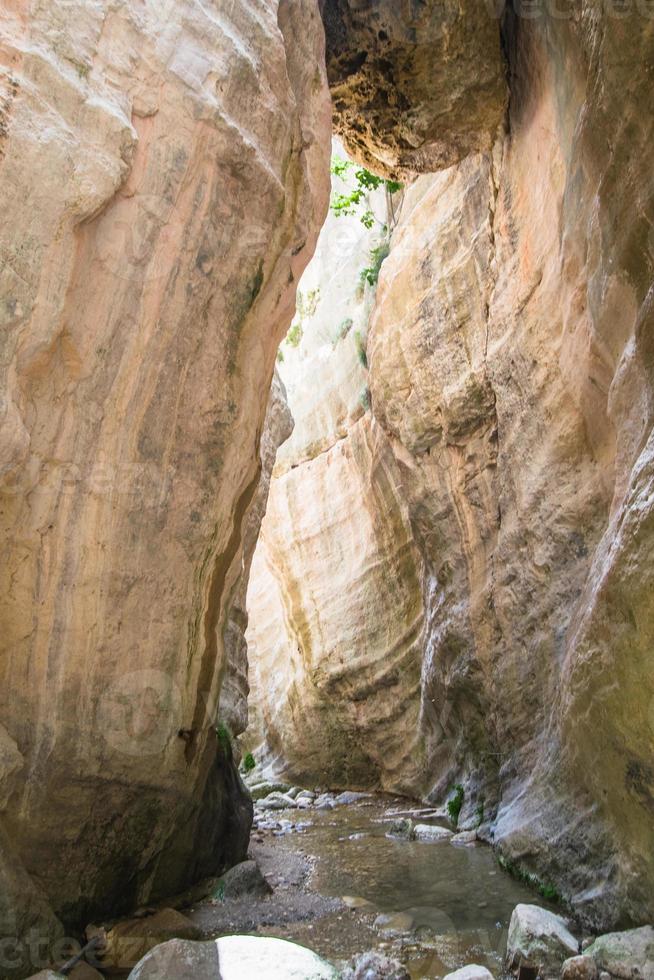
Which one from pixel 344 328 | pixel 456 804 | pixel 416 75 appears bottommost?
pixel 456 804

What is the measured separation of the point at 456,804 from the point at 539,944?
5.08 meters

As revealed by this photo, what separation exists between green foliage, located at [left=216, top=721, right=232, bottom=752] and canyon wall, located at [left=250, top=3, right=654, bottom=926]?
2695 millimetres

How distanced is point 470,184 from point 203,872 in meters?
8.03

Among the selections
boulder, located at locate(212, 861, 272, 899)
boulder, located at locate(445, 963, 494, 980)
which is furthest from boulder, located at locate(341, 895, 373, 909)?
boulder, located at locate(445, 963, 494, 980)

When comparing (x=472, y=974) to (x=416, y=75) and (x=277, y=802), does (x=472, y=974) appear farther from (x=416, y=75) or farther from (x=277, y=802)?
(x=277, y=802)

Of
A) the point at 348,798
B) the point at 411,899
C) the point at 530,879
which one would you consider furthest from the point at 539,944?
the point at 348,798

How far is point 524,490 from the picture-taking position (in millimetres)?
7461

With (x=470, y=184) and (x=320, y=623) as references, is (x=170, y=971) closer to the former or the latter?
(x=470, y=184)

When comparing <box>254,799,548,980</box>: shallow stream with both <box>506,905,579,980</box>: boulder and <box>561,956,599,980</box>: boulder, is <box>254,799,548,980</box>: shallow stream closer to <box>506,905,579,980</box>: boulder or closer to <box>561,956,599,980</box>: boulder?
<box>506,905,579,980</box>: boulder

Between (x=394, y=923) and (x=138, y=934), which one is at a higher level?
(x=138, y=934)

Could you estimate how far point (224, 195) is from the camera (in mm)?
5410

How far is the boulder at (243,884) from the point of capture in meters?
5.78

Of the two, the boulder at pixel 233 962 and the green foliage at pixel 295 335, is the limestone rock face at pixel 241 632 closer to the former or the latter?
the boulder at pixel 233 962

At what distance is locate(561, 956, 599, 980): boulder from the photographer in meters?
3.82
